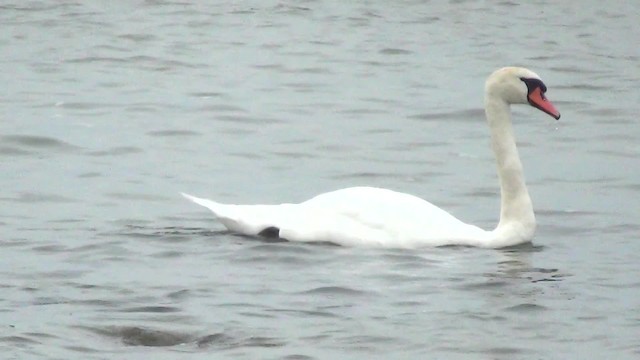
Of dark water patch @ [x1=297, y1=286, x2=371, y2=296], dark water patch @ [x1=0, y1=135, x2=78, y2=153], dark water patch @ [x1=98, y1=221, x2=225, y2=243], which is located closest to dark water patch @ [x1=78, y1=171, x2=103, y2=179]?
dark water patch @ [x1=0, y1=135, x2=78, y2=153]

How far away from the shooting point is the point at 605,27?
23.3 m

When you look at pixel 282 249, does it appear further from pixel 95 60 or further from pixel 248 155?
pixel 95 60

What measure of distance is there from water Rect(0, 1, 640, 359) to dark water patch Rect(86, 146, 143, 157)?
0.11 ft

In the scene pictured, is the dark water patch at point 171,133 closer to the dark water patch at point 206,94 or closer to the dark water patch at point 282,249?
the dark water patch at point 206,94

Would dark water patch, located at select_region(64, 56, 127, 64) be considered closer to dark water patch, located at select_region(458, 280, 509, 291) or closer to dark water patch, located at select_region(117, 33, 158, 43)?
dark water patch, located at select_region(117, 33, 158, 43)

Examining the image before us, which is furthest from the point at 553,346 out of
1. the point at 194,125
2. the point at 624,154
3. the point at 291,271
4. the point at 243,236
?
the point at 194,125

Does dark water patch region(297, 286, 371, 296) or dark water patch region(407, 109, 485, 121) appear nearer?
dark water patch region(297, 286, 371, 296)

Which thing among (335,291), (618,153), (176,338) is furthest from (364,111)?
(176,338)

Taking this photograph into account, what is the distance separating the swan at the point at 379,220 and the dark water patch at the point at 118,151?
3687mm

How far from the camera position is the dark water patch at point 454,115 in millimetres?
17359

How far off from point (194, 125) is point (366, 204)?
246 inches

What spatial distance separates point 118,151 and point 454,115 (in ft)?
12.5

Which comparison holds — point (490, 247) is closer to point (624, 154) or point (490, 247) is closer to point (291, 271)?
point (291, 271)

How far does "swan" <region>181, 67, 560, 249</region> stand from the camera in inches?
429
